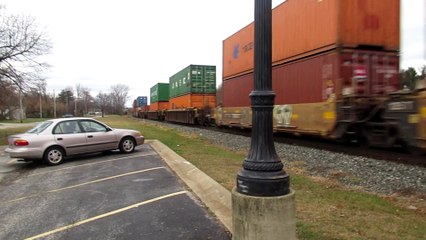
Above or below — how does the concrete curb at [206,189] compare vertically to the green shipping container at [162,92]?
below

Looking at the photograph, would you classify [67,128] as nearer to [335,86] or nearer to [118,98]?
[335,86]

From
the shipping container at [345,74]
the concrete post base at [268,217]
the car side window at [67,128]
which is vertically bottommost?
the concrete post base at [268,217]

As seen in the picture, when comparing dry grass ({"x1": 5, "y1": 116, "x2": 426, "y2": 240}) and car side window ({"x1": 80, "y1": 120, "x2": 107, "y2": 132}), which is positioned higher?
car side window ({"x1": 80, "y1": 120, "x2": 107, "y2": 132})

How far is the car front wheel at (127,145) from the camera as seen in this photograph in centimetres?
1365

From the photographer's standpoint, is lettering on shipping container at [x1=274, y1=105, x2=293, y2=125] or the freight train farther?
lettering on shipping container at [x1=274, y1=105, x2=293, y2=125]

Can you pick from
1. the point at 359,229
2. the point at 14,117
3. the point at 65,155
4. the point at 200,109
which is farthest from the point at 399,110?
the point at 14,117

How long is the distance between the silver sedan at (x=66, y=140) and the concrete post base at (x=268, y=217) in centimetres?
925

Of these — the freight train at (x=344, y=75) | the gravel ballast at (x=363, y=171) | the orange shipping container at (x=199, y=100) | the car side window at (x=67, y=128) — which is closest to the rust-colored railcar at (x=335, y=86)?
the freight train at (x=344, y=75)

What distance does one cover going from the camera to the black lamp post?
4070 millimetres

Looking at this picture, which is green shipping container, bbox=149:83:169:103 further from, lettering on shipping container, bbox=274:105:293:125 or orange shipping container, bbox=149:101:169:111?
lettering on shipping container, bbox=274:105:293:125

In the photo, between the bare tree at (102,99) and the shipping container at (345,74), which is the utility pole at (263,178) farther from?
the bare tree at (102,99)

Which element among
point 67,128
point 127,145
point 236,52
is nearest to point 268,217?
point 67,128

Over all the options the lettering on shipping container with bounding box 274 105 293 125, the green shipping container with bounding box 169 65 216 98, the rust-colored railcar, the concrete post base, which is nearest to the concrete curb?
the concrete post base

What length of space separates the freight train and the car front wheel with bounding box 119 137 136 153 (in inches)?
222
